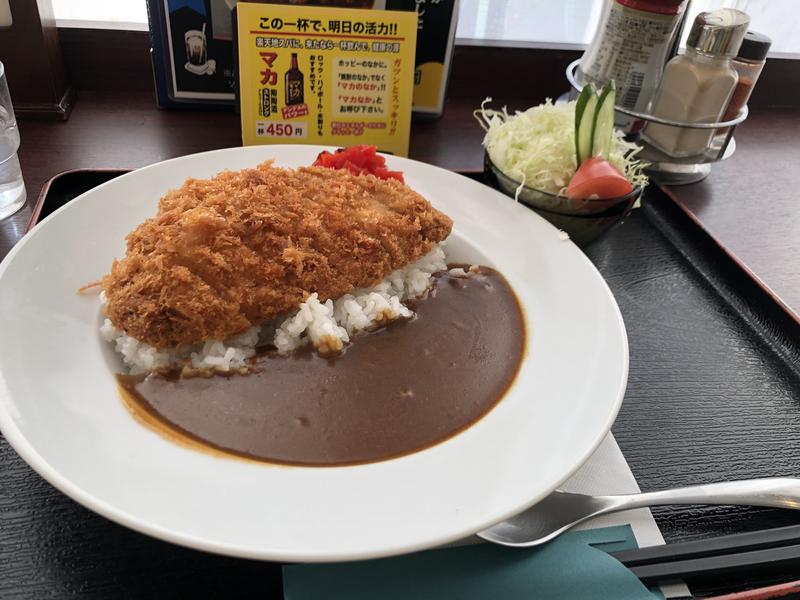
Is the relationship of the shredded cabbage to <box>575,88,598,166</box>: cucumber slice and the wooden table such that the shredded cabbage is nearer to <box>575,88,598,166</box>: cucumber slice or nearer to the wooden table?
<box>575,88,598,166</box>: cucumber slice

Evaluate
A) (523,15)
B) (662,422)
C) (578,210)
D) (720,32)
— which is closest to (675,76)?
(720,32)

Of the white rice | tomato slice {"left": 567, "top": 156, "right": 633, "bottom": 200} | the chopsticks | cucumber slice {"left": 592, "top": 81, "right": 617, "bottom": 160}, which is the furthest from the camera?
cucumber slice {"left": 592, "top": 81, "right": 617, "bottom": 160}

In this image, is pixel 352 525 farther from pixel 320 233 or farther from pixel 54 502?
pixel 320 233

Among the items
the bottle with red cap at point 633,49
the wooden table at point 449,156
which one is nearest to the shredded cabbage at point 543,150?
the bottle with red cap at point 633,49

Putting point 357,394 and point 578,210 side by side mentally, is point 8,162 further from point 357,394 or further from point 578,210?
point 578,210

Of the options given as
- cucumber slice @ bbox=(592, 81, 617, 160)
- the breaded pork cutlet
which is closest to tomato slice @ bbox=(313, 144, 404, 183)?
the breaded pork cutlet
